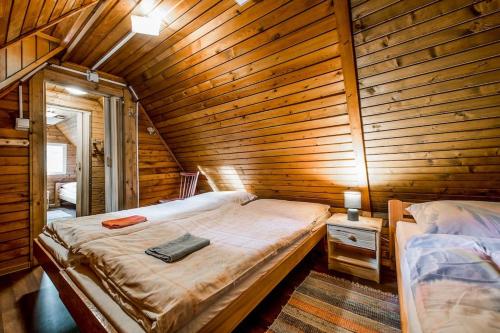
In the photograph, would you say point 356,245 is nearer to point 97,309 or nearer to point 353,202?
point 353,202

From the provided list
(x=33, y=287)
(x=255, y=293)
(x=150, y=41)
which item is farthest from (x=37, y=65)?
(x=255, y=293)

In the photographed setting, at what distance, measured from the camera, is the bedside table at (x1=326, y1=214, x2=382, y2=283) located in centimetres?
209

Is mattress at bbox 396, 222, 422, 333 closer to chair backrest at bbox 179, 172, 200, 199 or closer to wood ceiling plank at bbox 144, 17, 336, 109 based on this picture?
wood ceiling plank at bbox 144, 17, 336, 109

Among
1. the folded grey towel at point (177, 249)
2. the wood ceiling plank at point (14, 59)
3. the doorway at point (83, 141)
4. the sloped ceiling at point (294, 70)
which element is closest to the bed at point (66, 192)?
the doorway at point (83, 141)

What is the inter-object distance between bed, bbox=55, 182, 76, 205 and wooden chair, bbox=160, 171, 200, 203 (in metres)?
3.07

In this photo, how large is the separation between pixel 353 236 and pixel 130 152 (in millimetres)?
3082

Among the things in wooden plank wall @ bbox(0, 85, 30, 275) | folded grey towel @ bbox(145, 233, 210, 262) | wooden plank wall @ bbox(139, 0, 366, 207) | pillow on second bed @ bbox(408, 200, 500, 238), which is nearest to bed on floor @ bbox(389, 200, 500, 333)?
pillow on second bed @ bbox(408, 200, 500, 238)

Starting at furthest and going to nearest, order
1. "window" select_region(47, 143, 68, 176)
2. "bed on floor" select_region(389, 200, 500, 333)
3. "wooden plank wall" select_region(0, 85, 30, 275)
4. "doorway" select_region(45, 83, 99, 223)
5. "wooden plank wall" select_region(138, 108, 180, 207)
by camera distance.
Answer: "window" select_region(47, 143, 68, 176) → "doorway" select_region(45, 83, 99, 223) → "wooden plank wall" select_region(138, 108, 180, 207) → "wooden plank wall" select_region(0, 85, 30, 275) → "bed on floor" select_region(389, 200, 500, 333)

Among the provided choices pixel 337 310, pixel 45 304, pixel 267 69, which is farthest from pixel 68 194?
pixel 337 310

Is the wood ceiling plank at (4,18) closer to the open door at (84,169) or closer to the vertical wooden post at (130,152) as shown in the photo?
the vertical wooden post at (130,152)

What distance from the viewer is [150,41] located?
216 centimetres

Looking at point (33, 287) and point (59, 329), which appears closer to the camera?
point (59, 329)

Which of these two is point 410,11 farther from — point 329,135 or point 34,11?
point 34,11

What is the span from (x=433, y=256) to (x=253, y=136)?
79.4 inches
